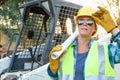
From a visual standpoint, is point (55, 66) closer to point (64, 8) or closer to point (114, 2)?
point (64, 8)

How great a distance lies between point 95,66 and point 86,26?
0.33 m

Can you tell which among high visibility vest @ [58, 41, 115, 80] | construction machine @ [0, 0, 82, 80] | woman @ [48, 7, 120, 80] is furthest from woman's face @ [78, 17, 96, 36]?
construction machine @ [0, 0, 82, 80]

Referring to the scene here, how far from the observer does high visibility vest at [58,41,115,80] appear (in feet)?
9.61

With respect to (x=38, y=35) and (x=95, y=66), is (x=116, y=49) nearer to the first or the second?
(x=95, y=66)

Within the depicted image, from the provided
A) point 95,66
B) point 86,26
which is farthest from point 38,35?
point 95,66

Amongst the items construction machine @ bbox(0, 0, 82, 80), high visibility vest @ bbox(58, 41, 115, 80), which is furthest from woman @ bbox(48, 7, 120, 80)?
construction machine @ bbox(0, 0, 82, 80)

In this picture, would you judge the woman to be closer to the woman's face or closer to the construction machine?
the woman's face

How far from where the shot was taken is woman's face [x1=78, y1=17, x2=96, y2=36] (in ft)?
9.87

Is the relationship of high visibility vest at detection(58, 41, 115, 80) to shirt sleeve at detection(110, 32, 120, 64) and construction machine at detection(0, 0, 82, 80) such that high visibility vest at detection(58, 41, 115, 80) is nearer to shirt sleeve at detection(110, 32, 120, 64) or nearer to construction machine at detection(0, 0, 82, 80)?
shirt sleeve at detection(110, 32, 120, 64)

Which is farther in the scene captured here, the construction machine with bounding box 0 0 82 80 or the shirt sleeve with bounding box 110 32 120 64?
the construction machine with bounding box 0 0 82 80

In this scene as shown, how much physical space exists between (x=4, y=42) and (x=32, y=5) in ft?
43.1

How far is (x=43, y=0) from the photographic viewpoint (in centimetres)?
549

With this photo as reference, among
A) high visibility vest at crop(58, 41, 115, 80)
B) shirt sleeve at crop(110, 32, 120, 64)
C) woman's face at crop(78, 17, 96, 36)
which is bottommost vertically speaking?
high visibility vest at crop(58, 41, 115, 80)

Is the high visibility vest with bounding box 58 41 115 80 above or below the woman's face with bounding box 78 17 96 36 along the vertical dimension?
below
